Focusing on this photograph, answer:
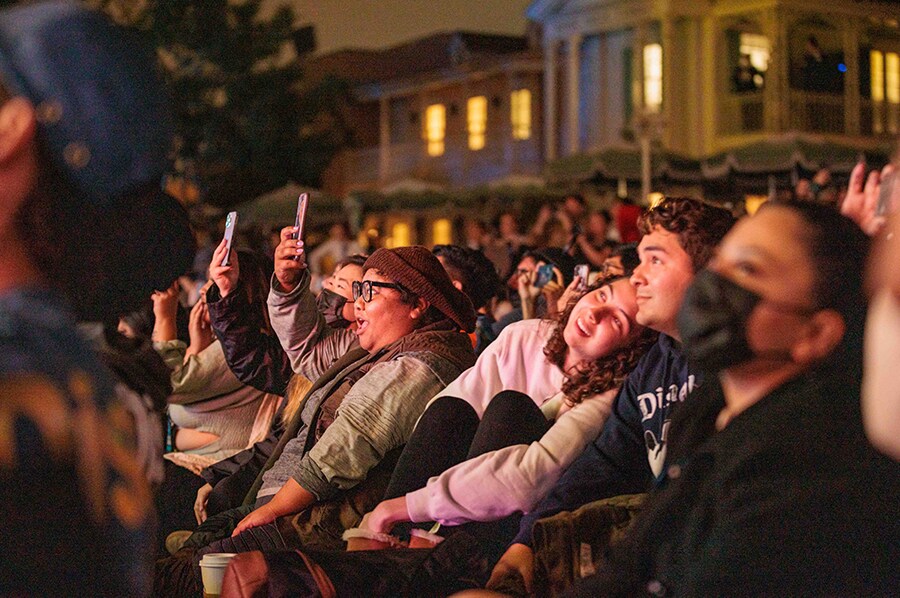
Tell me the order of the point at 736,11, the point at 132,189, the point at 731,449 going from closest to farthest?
the point at 132,189 → the point at 731,449 → the point at 736,11

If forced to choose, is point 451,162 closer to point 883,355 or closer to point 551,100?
point 551,100

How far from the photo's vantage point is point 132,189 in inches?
83.9

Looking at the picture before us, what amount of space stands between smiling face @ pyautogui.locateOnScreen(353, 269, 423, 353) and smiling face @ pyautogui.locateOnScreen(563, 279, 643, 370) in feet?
3.94

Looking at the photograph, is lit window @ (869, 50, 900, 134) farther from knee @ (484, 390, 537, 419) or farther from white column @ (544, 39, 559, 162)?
knee @ (484, 390, 537, 419)

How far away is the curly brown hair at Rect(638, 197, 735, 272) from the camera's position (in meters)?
4.07

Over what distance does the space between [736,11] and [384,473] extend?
26.3 metres

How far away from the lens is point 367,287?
5.68 m

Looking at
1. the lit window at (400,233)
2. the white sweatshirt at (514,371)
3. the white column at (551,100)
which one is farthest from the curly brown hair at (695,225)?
the lit window at (400,233)

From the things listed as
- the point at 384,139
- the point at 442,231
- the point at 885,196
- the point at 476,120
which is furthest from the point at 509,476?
the point at 384,139

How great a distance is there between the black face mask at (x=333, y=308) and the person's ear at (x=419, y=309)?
127 cm

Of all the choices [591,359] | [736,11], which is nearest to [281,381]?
[591,359]

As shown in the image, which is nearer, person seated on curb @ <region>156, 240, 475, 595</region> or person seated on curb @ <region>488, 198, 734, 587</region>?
person seated on curb @ <region>488, 198, 734, 587</region>

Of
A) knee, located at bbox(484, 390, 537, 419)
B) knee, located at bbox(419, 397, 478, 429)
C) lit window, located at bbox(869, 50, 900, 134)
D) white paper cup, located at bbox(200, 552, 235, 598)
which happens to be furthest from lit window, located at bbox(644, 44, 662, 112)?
white paper cup, located at bbox(200, 552, 235, 598)

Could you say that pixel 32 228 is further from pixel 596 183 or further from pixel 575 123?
pixel 575 123
